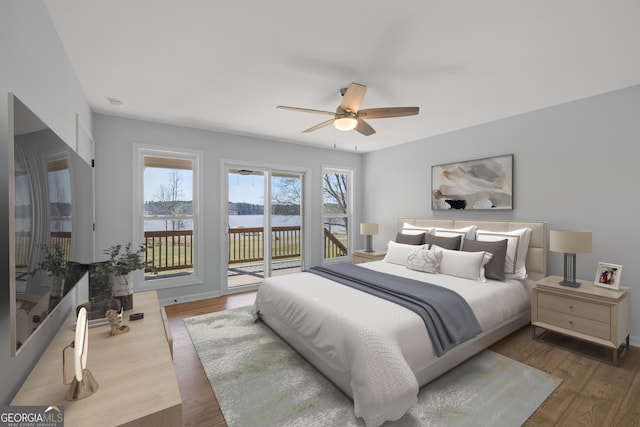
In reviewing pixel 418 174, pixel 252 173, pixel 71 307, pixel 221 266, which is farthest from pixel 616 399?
pixel 252 173

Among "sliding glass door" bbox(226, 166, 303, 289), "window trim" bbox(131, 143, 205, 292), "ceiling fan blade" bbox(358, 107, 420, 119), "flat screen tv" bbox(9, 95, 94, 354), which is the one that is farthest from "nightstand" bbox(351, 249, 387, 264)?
"flat screen tv" bbox(9, 95, 94, 354)

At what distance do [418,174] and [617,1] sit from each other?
10.4 ft

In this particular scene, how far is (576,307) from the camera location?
101 inches

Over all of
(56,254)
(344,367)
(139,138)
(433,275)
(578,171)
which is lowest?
(344,367)

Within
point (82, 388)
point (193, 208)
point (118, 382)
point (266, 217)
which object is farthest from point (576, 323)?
point (193, 208)

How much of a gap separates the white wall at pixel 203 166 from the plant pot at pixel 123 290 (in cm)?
203

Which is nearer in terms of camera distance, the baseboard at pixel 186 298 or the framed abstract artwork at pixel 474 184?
the framed abstract artwork at pixel 474 184

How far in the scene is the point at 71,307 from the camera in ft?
6.56

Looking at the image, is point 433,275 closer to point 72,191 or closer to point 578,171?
point 578,171

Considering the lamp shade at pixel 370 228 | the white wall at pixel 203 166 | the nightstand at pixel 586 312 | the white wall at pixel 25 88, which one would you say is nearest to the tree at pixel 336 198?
the white wall at pixel 203 166

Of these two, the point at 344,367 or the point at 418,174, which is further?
the point at 418,174

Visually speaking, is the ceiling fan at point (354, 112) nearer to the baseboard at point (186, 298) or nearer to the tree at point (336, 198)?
the tree at point (336, 198)

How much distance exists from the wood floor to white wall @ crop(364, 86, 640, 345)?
0.81 m

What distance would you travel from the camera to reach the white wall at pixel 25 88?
1048 mm
